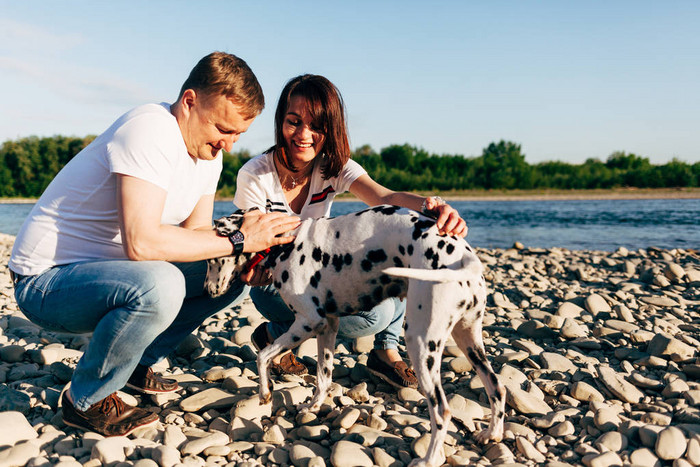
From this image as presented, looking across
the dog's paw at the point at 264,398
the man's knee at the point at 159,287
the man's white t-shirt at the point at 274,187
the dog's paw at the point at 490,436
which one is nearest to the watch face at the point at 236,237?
the man's knee at the point at 159,287

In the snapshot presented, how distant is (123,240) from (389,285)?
5.58 ft

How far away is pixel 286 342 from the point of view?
3465mm

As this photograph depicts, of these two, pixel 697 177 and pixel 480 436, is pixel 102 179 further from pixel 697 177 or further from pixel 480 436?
pixel 697 177

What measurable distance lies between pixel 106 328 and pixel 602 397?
3.49 m

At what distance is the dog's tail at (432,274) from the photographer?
2729mm

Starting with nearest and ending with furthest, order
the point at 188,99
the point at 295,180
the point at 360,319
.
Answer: the point at 188,99
the point at 360,319
the point at 295,180

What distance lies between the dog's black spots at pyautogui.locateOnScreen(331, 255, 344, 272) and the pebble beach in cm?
100

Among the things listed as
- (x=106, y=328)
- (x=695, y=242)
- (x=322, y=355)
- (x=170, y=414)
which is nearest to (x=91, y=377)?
A: (x=106, y=328)

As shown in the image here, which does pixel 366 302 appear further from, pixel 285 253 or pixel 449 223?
pixel 449 223

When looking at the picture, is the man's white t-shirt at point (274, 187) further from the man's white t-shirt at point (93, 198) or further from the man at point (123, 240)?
the man's white t-shirt at point (93, 198)

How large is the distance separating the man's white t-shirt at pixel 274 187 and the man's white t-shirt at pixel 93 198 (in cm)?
91

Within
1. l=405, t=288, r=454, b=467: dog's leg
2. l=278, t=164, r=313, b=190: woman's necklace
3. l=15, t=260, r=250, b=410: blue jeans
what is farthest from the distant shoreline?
l=405, t=288, r=454, b=467: dog's leg

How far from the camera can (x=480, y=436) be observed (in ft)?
10.4

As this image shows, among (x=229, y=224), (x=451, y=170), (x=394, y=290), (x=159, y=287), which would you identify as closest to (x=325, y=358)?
(x=394, y=290)
